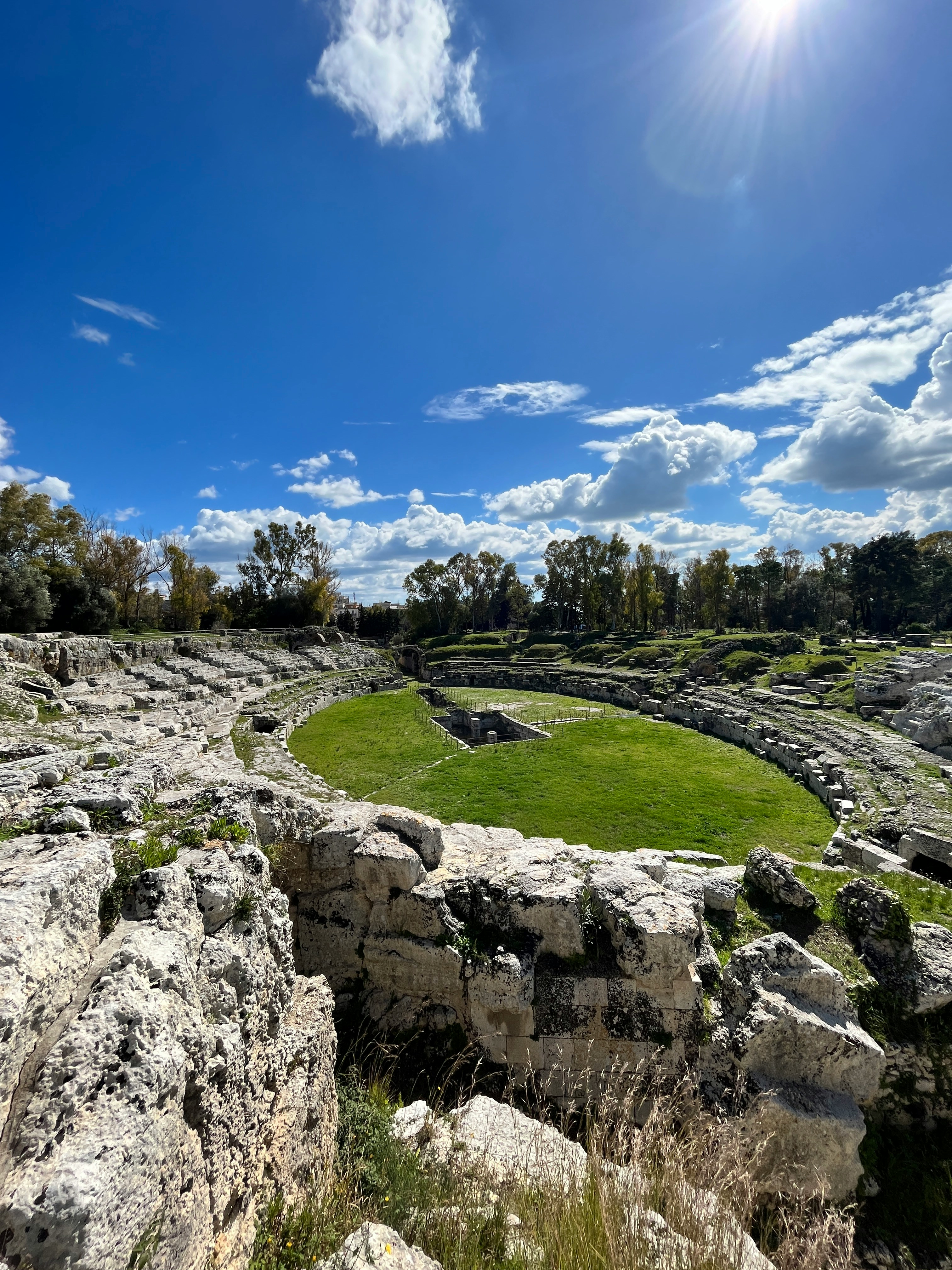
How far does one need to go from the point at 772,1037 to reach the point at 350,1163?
354 cm

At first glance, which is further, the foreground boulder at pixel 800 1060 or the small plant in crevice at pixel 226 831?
the small plant in crevice at pixel 226 831

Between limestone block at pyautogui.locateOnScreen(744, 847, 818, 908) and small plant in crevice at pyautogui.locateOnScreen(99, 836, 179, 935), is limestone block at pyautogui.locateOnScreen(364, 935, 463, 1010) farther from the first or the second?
limestone block at pyautogui.locateOnScreen(744, 847, 818, 908)

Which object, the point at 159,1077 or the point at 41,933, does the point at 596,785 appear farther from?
the point at 41,933

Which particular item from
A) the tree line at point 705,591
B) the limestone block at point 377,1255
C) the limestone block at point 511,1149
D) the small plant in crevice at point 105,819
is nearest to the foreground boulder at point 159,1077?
the limestone block at point 377,1255

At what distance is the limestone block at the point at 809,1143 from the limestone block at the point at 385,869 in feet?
11.5

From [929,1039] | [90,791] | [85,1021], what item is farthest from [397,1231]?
[929,1039]

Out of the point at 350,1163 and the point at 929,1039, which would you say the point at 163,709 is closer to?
the point at 350,1163

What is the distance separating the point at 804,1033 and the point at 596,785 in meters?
9.58

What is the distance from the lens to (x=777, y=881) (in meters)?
6.34

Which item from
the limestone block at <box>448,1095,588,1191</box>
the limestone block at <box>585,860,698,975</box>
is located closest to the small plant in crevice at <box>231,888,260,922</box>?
the limestone block at <box>448,1095,588,1191</box>

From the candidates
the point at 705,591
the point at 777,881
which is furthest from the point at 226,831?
the point at 705,591

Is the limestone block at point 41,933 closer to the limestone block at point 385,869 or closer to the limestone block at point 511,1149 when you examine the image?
the limestone block at point 511,1149

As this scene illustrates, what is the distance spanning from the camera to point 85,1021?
266 cm

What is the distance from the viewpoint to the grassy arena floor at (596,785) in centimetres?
1130
